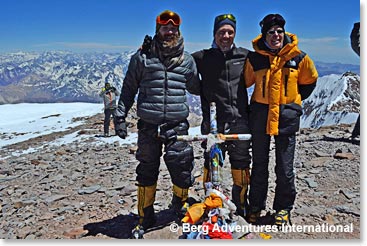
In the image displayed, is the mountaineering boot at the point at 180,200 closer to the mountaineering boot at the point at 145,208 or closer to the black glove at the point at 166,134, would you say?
the mountaineering boot at the point at 145,208

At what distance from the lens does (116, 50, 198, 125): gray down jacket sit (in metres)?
4.55

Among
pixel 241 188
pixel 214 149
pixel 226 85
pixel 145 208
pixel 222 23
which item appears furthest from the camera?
pixel 241 188

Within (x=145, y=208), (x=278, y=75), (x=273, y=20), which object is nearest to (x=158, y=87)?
(x=278, y=75)

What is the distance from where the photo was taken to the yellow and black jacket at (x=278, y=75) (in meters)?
4.48

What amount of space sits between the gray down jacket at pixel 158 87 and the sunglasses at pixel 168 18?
443 millimetres

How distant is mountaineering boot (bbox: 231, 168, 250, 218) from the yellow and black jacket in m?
0.80

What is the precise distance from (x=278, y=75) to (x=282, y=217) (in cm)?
190

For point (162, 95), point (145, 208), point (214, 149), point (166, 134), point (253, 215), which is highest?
point (162, 95)

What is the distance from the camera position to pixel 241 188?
5.16 meters

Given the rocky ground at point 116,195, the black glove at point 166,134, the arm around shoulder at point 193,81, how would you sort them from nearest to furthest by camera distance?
the black glove at point 166,134 < the arm around shoulder at point 193,81 < the rocky ground at point 116,195

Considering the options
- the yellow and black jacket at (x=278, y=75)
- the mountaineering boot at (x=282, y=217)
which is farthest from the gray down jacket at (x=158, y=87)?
the mountaineering boot at (x=282, y=217)

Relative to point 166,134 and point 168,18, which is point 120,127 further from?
point 168,18

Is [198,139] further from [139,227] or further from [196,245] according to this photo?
[139,227]

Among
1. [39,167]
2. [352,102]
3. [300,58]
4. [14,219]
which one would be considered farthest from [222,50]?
[352,102]
